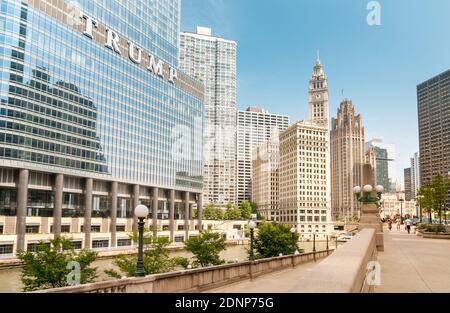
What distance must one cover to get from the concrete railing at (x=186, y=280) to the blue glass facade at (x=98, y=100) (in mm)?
64891

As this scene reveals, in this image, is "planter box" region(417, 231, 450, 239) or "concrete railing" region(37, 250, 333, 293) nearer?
"concrete railing" region(37, 250, 333, 293)

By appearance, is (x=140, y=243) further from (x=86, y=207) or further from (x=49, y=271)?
(x=86, y=207)

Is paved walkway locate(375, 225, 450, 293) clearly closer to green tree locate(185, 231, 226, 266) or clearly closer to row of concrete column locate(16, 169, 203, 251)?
green tree locate(185, 231, 226, 266)

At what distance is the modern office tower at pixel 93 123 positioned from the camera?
7919cm

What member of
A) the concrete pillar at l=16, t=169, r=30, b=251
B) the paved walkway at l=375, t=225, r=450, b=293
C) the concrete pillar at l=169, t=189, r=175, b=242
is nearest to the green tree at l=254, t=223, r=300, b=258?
the concrete pillar at l=16, t=169, r=30, b=251

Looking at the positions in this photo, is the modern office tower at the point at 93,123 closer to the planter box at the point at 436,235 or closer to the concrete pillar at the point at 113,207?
the concrete pillar at the point at 113,207

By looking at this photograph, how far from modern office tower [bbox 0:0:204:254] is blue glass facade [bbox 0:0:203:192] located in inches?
9.7

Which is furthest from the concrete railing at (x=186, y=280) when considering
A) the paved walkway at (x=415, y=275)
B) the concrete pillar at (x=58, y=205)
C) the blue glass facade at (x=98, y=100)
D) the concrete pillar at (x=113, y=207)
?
the concrete pillar at (x=113, y=207)

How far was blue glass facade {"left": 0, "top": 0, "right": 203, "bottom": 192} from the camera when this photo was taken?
7919 centimetres

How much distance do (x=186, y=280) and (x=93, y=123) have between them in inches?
3375

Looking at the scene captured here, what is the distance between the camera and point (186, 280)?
18.6m

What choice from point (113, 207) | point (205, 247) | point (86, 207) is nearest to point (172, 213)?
point (113, 207)
